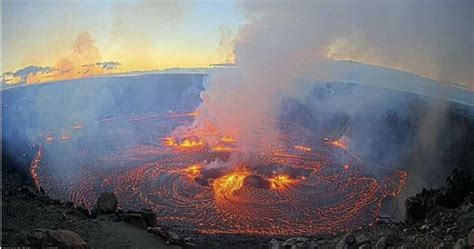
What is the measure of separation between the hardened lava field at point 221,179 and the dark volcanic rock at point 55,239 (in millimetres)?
9831

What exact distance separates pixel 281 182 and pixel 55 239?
18358 mm

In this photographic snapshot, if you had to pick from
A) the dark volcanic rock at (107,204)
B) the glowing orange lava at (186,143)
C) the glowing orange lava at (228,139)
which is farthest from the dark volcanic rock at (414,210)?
the glowing orange lava at (228,139)

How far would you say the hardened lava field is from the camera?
2323 centimetres

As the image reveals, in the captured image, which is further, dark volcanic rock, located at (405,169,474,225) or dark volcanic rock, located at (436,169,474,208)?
dark volcanic rock, located at (436,169,474,208)

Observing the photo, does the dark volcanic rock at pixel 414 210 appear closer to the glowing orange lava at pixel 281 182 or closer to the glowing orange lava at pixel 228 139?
the glowing orange lava at pixel 281 182

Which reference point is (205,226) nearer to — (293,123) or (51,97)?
(293,123)

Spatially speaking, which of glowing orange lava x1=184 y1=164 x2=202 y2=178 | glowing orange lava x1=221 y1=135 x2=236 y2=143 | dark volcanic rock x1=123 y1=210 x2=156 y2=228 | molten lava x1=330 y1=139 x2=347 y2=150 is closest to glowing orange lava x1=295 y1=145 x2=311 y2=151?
molten lava x1=330 y1=139 x2=347 y2=150

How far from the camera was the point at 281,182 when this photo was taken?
2841 centimetres

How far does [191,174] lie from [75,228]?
47.6 feet

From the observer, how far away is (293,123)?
164 feet

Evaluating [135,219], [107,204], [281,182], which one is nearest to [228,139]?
[281,182]

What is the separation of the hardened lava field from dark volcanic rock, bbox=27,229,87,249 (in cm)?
983

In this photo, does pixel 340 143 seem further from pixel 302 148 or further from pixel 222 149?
pixel 222 149

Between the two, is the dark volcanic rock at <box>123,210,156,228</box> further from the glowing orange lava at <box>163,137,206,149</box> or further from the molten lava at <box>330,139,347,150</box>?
the molten lava at <box>330,139,347,150</box>
